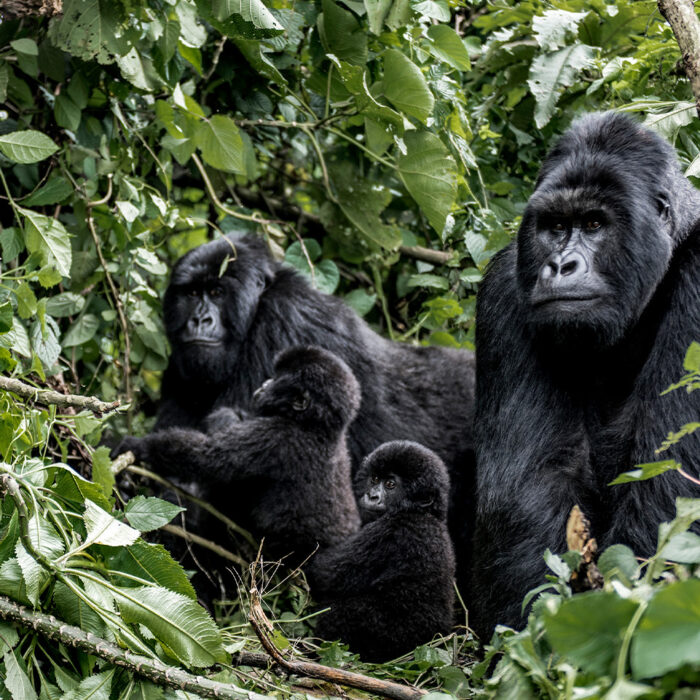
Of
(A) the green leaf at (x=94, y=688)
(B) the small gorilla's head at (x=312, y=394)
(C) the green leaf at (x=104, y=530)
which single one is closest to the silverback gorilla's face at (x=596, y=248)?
(B) the small gorilla's head at (x=312, y=394)

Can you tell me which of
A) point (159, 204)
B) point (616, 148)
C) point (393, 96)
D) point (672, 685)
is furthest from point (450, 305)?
point (672, 685)

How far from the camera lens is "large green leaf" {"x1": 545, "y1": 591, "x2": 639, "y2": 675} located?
5.73ft

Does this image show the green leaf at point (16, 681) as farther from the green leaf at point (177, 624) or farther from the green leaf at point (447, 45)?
the green leaf at point (447, 45)

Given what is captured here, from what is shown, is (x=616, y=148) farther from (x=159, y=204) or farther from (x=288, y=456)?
(x=159, y=204)

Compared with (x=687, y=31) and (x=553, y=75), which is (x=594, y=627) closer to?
(x=687, y=31)

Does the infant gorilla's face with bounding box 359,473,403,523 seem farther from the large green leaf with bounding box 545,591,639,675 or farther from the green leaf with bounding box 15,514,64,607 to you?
the large green leaf with bounding box 545,591,639,675

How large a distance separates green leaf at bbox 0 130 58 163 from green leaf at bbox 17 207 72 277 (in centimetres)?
27

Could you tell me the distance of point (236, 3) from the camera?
3707mm

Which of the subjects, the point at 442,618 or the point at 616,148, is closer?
the point at 616,148

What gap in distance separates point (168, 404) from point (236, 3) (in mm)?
2390

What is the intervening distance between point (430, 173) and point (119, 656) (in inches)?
112

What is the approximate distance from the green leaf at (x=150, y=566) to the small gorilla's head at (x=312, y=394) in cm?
146

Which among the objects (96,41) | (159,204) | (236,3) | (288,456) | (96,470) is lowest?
(288,456)

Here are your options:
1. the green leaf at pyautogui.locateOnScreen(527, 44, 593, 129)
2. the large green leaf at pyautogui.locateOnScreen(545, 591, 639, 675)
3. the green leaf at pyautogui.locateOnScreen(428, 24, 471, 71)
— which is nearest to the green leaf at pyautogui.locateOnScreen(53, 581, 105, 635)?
the large green leaf at pyautogui.locateOnScreen(545, 591, 639, 675)
